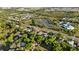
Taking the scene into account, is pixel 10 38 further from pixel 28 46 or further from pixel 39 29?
pixel 39 29

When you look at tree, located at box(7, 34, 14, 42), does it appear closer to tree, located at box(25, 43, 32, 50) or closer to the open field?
the open field

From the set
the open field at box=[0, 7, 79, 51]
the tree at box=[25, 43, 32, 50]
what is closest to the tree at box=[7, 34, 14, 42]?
the open field at box=[0, 7, 79, 51]

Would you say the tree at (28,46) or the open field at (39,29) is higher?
the open field at (39,29)

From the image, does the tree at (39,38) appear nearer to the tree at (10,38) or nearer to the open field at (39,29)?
the open field at (39,29)

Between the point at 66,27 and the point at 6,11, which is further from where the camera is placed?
the point at 6,11

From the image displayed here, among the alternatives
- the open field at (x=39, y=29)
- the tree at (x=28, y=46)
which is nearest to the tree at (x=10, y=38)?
the open field at (x=39, y=29)

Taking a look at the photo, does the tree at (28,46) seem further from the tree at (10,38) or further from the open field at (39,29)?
the tree at (10,38)

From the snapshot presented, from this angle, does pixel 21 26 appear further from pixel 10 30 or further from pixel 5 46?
pixel 5 46

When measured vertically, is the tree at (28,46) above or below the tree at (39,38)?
below

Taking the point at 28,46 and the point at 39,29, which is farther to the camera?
the point at 39,29

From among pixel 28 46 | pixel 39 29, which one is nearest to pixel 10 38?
pixel 28 46
